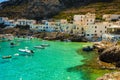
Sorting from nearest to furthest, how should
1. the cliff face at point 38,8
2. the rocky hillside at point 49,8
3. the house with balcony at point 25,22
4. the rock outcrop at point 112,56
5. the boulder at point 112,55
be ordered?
the rock outcrop at point 112,56, the boulder at point 112,55, the house with balcony at point 25,22, the rocky hillside at point 49,8, the cliff face at point 38,8

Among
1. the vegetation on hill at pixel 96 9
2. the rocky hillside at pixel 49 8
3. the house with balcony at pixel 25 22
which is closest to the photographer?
the house with balcony at pixel 25 22

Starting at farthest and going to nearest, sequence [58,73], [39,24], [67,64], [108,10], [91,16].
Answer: [108,10], [39,24], [91,16], [67,64], [58,73]

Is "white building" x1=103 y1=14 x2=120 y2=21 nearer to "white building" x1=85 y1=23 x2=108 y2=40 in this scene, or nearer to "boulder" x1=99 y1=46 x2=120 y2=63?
"white building" x1=85 y1=23 x2=108 y2=40

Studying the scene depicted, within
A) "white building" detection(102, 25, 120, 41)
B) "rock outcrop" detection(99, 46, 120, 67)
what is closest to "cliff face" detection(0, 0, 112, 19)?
"white building" detection(102, 25, 120, 41)

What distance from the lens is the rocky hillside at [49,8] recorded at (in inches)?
7028

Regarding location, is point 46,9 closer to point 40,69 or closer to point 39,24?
point 39,24

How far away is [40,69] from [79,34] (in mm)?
73462

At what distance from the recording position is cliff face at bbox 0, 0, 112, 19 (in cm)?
17875

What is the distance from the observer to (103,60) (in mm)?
69688

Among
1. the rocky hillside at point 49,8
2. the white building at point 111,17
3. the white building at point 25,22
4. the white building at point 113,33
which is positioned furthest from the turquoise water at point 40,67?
the rocky hillside at point 49,8

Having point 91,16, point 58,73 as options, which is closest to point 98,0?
point 91,16

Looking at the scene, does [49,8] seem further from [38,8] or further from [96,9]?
[96,9]

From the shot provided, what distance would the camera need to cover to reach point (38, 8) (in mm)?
179000

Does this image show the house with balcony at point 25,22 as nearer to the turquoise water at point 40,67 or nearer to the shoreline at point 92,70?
the turquoise water at point 40,67
